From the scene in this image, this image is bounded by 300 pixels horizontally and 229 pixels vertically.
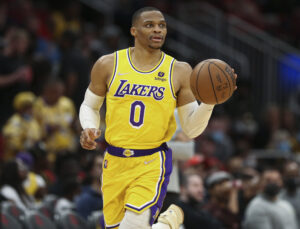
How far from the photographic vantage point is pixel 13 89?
11180mm

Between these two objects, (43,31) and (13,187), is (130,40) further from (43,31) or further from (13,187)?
(13,187)

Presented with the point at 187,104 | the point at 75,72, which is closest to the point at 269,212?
the point at 187,104

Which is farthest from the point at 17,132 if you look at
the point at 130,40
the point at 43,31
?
the point at 130,40

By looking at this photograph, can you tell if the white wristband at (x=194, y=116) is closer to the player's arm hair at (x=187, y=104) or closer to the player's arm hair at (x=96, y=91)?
the player's arm hair at (x=187, y=104)

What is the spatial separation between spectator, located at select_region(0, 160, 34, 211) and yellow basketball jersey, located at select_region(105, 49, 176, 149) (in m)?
2.71

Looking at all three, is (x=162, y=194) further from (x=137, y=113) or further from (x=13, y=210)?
(x=13, y=210)

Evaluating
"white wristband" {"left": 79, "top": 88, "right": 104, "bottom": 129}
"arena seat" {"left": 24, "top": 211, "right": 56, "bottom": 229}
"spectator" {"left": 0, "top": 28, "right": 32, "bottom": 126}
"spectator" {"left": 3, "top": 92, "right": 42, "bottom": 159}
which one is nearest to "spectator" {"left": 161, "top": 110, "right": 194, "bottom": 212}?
"arena seat" {"left": 24, "top": 211, "right": 56, "bottom": 229}

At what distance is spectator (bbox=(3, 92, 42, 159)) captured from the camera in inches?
413

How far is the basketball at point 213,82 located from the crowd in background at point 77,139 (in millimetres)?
2181

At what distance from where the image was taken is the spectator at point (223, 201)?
9597 mm

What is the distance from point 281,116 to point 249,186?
562 centimetres

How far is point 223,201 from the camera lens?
9852 millimetres

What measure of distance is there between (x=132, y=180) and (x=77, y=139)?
6.18 metres

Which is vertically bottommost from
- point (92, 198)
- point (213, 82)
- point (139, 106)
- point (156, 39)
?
point (92, 198)
